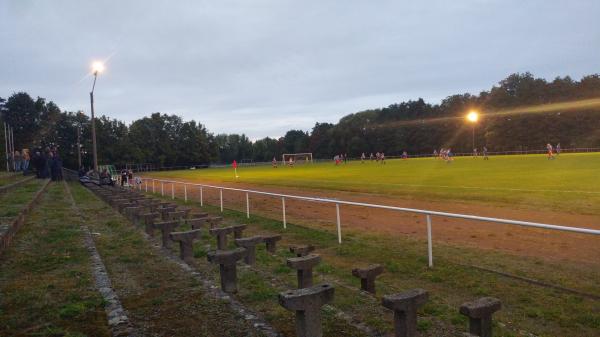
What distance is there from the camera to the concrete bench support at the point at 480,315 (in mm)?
3912

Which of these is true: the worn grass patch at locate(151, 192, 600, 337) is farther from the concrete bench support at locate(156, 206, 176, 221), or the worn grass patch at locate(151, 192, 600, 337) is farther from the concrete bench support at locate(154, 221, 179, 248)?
the concrete bench support at locate(156, 206, 176, 221)

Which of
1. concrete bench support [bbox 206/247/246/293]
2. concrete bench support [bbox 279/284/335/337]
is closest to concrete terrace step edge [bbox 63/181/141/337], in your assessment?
concrete bench support [bbox 206/247/246/293]

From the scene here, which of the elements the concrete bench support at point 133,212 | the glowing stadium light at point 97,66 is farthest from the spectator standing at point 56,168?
the concrete bench support at point 133,212

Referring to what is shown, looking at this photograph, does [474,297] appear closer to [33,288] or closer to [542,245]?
[542,245]

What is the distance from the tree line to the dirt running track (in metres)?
67.9

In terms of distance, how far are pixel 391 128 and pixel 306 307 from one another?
106714 mm

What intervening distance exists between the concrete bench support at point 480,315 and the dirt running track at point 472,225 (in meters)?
4.26

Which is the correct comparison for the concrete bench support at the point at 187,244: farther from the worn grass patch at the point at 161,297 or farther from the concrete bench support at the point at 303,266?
the concrete bench support at the point at 303,266

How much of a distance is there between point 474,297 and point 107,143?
97.4 metres

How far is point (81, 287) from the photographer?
5719 mm

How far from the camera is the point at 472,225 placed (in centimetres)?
1081

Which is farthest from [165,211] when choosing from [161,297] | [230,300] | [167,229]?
[230,300]

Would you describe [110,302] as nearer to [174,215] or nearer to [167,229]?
[167,229]

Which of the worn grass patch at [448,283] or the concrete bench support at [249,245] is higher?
the concrete bench support at [249,245]
